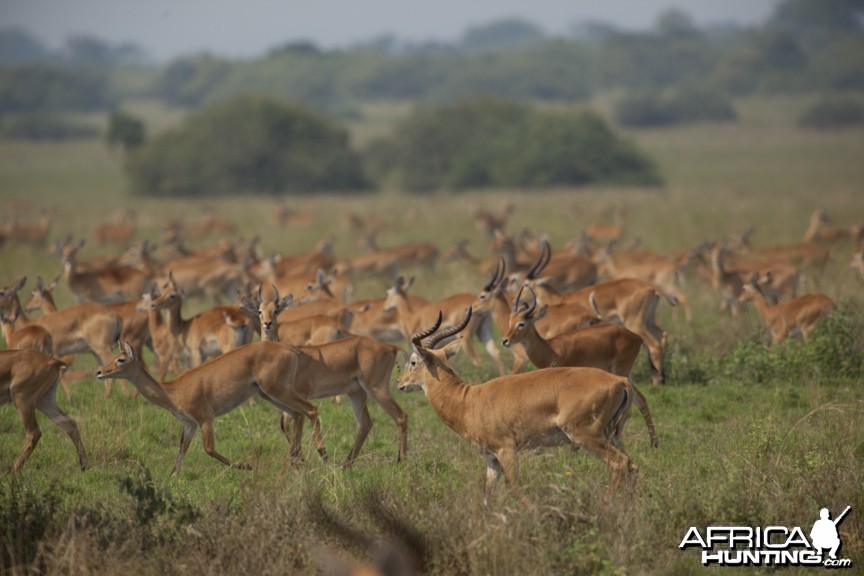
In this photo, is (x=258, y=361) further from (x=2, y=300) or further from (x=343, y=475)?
(x=2, y=300)

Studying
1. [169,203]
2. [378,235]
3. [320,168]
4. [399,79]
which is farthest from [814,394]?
[399,79]

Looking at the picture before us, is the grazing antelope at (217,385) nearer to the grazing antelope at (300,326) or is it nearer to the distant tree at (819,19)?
the grazing antelope at (300,326)

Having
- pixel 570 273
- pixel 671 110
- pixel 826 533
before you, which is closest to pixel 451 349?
pixel 826 533

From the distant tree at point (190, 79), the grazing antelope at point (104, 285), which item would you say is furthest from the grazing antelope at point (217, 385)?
the distant tree at point (190, 79)

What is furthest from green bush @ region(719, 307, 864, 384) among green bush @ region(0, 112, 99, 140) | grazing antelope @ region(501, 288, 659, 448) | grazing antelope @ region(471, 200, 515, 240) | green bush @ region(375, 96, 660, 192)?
green bush @ region(0, 112, 99, 140)

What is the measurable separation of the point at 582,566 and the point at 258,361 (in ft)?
10.5

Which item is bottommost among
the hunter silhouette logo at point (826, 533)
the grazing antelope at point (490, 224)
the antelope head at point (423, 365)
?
the grazing antelope at point (490, 224)

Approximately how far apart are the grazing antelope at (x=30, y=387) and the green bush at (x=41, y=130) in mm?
60232

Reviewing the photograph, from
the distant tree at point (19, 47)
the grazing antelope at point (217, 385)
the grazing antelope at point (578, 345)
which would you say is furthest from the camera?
the distant tree at point (19, 47)

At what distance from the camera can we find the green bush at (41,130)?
64438 mm

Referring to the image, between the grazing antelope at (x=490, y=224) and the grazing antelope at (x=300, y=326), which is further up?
the grazing antelope at (x=300, y=326)

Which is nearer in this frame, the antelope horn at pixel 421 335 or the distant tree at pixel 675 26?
the antelope horn at pixel 421 335

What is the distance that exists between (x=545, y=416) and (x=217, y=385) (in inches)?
98.2

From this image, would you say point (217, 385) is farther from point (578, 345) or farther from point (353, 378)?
point (578, 345)
